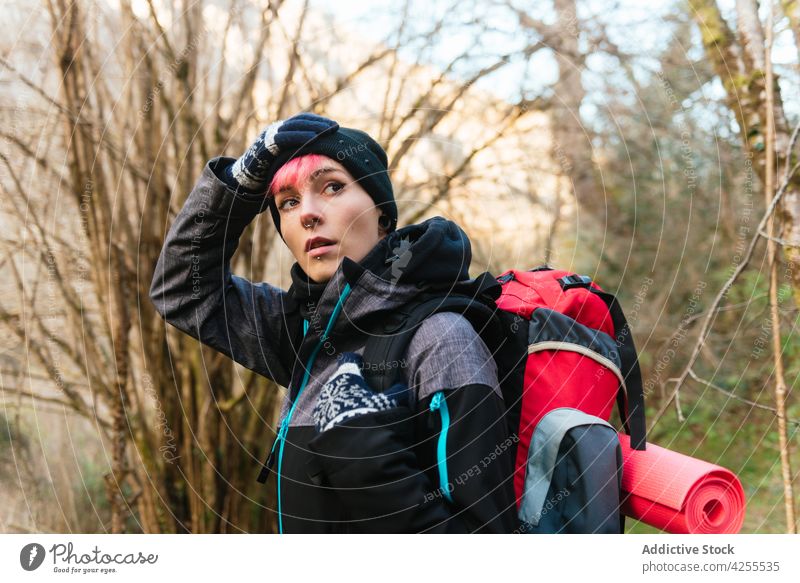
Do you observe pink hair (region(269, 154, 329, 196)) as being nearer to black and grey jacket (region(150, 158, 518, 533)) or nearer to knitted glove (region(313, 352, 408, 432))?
black and grey jacket (region(150, 158, 518, 533))

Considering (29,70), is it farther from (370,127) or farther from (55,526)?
(55,526)

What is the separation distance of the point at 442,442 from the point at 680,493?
15.7 inches

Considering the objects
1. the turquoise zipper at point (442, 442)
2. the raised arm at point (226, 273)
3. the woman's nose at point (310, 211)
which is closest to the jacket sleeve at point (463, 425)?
the turquoise zipper at point (442, 442)

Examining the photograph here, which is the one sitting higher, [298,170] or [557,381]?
[298,170]

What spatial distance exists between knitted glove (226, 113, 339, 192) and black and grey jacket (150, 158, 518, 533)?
0.15ft

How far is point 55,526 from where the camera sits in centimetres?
247

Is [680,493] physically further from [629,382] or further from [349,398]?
[349,398]

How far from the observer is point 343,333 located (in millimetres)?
1314

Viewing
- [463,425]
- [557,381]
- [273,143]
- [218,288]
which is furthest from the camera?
[218,288]

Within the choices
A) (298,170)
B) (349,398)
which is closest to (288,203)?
(298,170)

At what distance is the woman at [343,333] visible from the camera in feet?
3.73

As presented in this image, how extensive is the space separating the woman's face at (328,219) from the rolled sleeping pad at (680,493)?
0.60 m

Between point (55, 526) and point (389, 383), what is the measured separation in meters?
1.79
